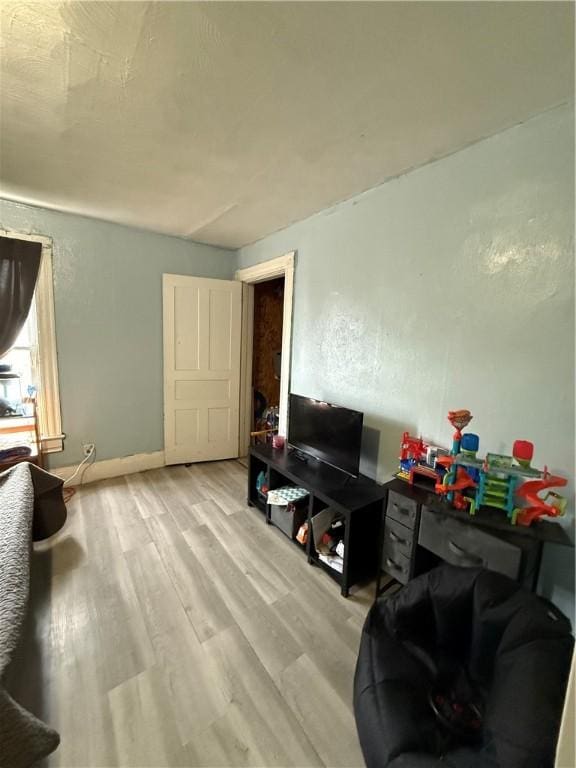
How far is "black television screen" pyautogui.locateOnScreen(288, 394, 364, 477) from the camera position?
2.02 m

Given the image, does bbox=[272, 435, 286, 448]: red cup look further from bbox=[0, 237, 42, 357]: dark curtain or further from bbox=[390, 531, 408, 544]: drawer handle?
bbox=[0, 237, 42, 357]: dark curtain

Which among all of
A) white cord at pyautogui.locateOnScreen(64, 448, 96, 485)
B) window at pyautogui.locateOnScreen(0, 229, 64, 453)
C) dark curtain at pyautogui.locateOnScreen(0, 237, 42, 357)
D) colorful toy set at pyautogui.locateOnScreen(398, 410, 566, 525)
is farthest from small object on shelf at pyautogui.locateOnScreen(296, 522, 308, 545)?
dark curtain at pyautogui.locateOnScreen(0, 237, 42, 357)

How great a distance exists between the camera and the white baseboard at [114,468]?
2930mm

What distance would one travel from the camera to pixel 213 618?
5.30ft

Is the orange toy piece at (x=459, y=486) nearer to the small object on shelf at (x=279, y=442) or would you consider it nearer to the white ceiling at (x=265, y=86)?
the small object on shelf at (x=279, y=442)

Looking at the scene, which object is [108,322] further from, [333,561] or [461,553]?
[461,553]

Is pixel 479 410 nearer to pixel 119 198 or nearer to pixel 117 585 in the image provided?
pixel 117 585

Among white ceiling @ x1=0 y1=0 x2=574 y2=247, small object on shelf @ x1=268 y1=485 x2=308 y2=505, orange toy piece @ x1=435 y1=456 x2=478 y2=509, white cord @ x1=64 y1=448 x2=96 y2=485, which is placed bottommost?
white cord @ x1=64 y1=448 x2=96 y2=485

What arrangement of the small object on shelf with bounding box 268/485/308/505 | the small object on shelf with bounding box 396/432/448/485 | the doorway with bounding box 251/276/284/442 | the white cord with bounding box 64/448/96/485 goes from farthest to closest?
the doorway with bounding box 251/276/284/442, the white cord with bounding box 64/448/96/485, the small object on shelf with bounding box 268/485/308/505, the small object on shelf with bounding box 396/432/448/485

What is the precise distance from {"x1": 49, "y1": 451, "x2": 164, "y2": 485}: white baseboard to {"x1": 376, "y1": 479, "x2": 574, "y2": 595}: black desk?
2508 millimetres

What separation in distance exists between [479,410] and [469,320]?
Answer: 0.46 meters

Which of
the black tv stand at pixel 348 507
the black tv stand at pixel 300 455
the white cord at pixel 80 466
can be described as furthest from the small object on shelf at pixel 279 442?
the white cord at pixel 80 466

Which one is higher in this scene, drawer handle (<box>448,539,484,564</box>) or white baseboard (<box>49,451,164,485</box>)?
drawer handle (<box>448,539,484,564</box>)

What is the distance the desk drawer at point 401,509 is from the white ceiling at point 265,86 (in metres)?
1.78
